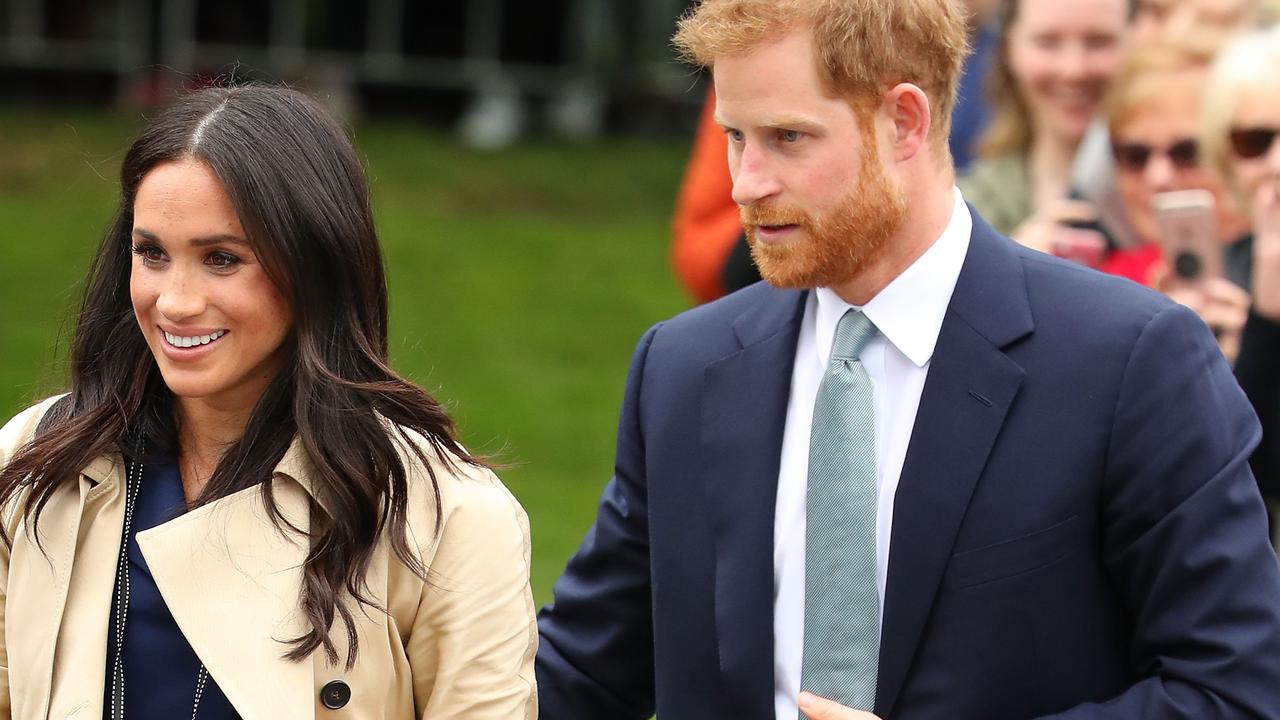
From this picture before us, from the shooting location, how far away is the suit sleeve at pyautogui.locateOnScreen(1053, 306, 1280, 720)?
261cm

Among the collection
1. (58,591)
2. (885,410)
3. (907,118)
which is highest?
(907,118)

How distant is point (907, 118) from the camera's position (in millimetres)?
2824

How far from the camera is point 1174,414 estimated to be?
2.65 meters

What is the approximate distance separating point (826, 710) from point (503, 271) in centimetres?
1329

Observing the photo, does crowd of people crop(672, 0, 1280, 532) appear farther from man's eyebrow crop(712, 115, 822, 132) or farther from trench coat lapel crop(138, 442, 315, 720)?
trench coat lapel crop(138, 442, 315, 720)

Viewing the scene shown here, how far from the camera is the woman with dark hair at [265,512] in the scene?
8.81 feet

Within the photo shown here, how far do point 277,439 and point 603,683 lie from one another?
80 centimetres

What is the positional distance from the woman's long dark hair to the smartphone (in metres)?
2.06

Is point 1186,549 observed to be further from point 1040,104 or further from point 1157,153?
point 1040,104

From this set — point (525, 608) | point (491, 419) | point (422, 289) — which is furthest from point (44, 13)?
point (525, 608)

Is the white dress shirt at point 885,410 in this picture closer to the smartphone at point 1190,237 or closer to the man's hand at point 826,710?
the man's hand at point 826,710

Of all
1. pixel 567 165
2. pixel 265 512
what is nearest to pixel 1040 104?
pixel 265 512

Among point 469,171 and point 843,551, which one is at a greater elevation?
point 843,551

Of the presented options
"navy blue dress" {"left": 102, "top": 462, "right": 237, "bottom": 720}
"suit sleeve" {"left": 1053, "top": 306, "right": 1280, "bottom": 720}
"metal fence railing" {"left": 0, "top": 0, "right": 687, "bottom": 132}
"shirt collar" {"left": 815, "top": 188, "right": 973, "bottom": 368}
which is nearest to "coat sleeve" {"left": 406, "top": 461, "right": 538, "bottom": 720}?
"navy blue dress" {"left": 102, "top": 462, "right": 237, "bottom": 720}
